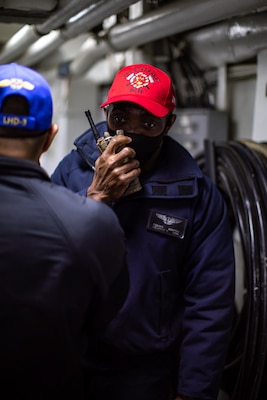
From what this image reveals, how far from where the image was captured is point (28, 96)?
961 millimetres

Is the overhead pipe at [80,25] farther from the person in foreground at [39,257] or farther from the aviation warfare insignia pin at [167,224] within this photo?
the person in foreground at [39,257]

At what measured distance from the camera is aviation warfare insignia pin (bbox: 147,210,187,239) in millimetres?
1403

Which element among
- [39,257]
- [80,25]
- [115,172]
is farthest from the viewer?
[80,25]

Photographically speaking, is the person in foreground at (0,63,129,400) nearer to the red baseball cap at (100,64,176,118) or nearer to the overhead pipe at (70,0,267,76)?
the red baseball cap at (100,64,176,118)

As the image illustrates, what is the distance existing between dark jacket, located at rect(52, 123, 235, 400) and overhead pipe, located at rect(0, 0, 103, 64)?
33.4 inches

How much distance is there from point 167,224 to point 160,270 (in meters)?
0.14

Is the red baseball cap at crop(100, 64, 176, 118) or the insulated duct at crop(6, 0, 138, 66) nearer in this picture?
the red baseball cap at crop(100, 64, 176, 118)

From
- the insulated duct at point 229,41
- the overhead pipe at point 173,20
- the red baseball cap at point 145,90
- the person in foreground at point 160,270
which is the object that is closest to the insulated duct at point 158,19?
the overhead pipe at point 173,20

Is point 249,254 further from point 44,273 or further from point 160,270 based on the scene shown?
point 44,273

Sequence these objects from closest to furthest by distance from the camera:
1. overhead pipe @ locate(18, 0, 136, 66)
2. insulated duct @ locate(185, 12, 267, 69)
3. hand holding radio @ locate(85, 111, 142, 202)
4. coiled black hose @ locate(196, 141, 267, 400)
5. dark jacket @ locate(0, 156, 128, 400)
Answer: dark jacket @ locate(0, 156, 128, 400), hand holding radio @ locate(85, 111, 142, 202), coiled black hose @ locate(196, 141, 267, 400), overhead pipe @ locate(18, 0, 136, 66), insulated duct @ locate(185, 12, 267, 69)

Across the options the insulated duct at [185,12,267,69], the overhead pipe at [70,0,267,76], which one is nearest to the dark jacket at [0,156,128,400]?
the overhead pipe at [70,0,267,76]

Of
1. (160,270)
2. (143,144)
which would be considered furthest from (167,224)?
(143,144)

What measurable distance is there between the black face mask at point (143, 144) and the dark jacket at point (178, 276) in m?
0.05

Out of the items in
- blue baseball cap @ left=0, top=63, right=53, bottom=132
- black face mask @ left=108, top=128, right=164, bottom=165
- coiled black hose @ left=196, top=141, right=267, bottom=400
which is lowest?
coiled black hose @ left=196, top=141, right=267, bottom=400
